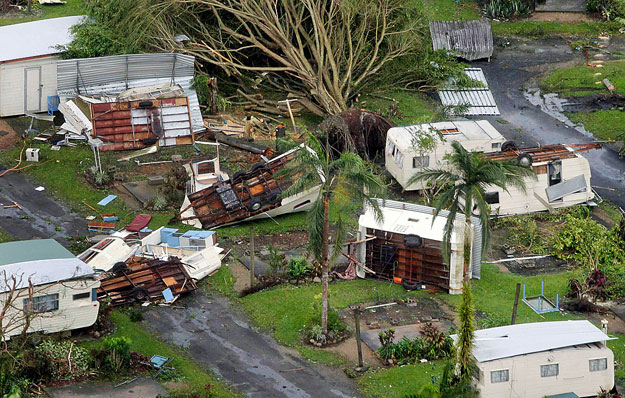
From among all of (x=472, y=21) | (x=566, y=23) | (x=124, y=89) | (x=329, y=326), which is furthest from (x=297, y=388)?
(x=566, y=23)

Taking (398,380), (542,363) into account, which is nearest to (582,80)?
(542,363)

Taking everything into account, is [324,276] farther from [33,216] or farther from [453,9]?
[453,9]

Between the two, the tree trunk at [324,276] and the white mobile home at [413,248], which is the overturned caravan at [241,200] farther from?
the tree trunk at [324,276]

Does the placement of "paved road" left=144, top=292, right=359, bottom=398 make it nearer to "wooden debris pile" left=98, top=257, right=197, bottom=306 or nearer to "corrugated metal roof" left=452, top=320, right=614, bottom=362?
"wooden debris pile" left=98, top=257, right=197, bottom=306

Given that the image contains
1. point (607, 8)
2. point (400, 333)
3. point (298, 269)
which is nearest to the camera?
point (400, 333)

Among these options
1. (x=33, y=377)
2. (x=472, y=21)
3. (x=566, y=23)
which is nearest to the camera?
(x=33, y=377)

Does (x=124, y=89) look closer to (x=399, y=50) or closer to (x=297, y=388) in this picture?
(x=399, y=50)
